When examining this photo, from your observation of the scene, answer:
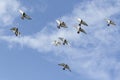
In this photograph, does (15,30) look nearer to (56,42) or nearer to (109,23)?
(56,42)

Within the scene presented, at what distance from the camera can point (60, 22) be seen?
188 meters

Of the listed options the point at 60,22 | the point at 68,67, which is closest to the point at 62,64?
the point at 68,67

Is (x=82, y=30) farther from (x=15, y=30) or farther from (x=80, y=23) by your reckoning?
(x=15, y=30)

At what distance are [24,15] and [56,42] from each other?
18.2m

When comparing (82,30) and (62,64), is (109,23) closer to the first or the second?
(82,30)

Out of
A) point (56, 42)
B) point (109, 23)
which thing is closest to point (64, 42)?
point (56, 42)

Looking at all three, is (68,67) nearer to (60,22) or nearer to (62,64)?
(62,64)

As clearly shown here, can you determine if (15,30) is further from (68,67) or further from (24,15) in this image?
(68,67)

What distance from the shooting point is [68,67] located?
19538 centimetres

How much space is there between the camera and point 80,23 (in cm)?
18862

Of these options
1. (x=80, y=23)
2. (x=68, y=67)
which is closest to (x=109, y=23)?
(x=80, y=23)

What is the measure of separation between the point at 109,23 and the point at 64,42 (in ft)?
57.1

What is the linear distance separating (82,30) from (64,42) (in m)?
7.54

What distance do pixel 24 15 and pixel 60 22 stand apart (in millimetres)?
12738
